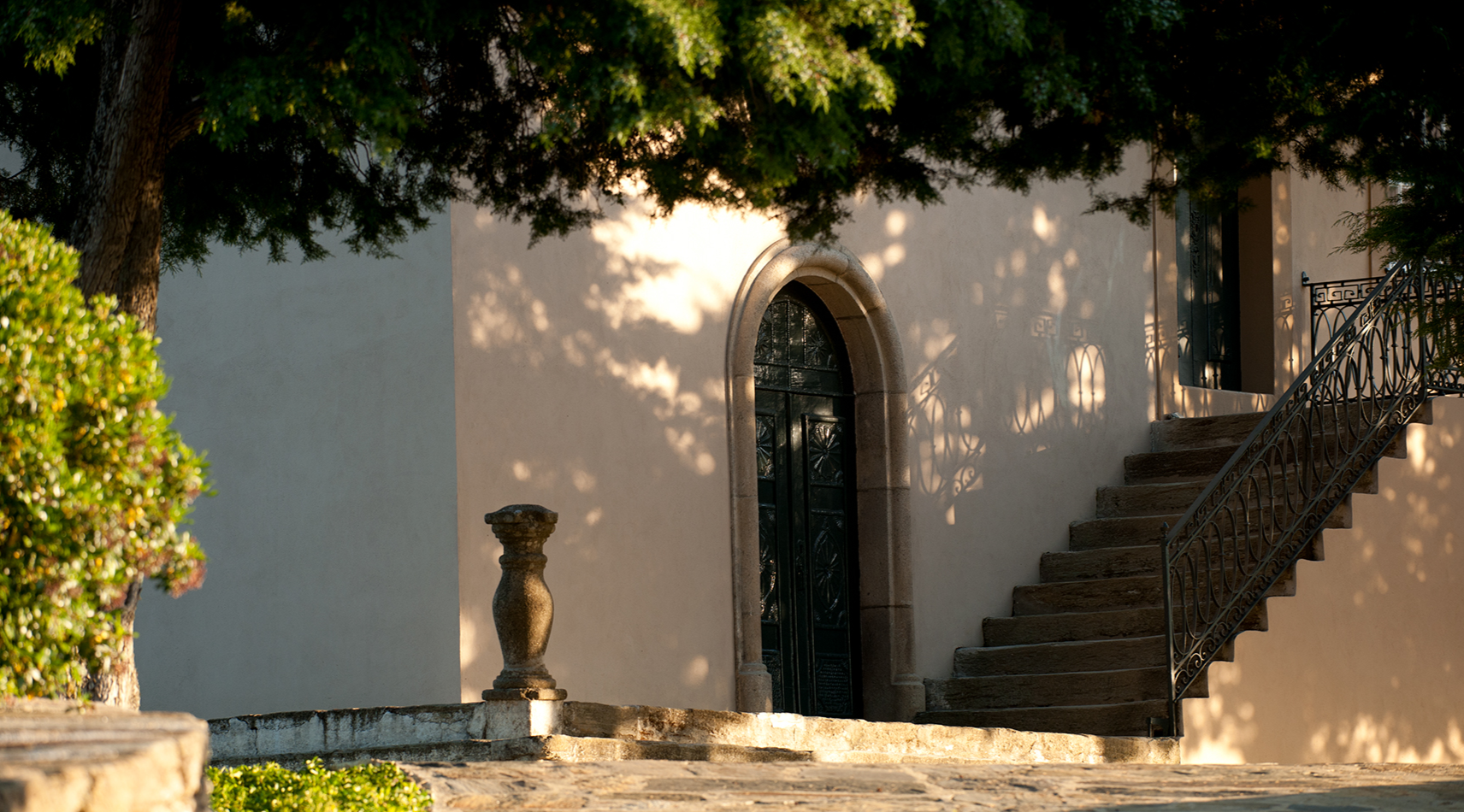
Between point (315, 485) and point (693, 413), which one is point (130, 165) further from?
point (693, 413)

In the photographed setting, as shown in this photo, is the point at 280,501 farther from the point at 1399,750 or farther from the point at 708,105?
the point at 1399,750

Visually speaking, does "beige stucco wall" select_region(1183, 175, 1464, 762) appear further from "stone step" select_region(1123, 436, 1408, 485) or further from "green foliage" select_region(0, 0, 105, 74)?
"green foliage" select_region(0, 0, 105, 74)

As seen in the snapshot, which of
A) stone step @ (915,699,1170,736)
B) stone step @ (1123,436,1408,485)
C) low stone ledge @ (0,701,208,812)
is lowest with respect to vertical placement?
stone step @ (915,699,1170,736)

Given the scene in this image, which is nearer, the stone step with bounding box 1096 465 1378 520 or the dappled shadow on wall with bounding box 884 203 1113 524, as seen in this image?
the dappled shadow on wall with bounding box 884 203 1113 524

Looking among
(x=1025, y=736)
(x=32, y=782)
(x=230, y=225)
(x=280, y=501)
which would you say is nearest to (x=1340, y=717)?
(x=1025, y=736)

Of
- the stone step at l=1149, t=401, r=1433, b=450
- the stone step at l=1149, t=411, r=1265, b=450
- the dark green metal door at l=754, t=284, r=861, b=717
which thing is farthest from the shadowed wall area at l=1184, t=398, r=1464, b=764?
the dark green metal door at l=754, t=284, r=861, b=717

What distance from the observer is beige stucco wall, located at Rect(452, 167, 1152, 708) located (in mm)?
8531

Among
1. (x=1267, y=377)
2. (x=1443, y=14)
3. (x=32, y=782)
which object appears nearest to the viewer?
(x=32, y=782)

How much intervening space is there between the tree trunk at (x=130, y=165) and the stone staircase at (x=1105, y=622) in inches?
238

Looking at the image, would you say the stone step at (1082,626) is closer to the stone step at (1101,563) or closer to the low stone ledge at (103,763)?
the stone step at (1101,563)

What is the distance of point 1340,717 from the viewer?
11195 mm

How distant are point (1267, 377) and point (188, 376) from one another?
8681 mm

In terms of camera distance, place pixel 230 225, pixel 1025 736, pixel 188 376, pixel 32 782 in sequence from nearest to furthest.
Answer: pixel 32 782 → pixel 230 225 → pixel 1025 736 → pixel 188 376

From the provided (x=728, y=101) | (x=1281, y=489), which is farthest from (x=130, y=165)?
(x=1281, y=489)
